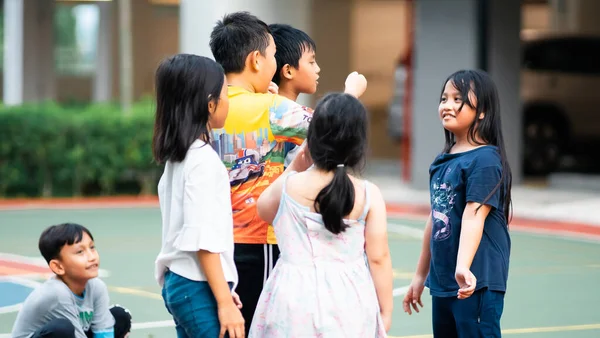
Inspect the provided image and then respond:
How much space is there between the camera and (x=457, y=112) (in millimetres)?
4453

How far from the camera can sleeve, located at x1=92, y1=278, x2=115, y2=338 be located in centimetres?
515

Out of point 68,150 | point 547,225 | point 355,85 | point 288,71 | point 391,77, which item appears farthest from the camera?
point 391,77

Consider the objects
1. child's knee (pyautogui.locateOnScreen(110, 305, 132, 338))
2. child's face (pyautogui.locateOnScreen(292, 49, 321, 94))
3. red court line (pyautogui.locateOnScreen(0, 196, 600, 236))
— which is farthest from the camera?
red court line (pyautogui.locateOnScreen(0, 196, 600, 236))

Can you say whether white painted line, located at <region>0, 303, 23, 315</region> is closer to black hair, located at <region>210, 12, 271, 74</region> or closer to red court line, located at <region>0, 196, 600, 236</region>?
black hair, located at <region>210, 12, 271, 74</region>

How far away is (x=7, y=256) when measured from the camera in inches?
414

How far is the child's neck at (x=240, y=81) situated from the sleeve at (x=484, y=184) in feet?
3.08

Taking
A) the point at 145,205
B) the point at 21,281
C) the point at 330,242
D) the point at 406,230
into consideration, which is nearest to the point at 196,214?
the point at 330,242

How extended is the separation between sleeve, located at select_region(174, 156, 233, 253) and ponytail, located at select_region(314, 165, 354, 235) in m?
0.34

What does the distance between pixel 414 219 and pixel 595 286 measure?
4.72 metres

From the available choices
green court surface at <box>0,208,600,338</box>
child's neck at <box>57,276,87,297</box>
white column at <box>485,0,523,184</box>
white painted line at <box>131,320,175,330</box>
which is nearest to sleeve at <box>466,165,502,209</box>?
child's neck at <box>57,276,87,297</box>

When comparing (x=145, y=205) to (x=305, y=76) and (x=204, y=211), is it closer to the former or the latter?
(x=305, y=76)

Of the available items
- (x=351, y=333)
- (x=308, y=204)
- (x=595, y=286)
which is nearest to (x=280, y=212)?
(x=308, y=204)

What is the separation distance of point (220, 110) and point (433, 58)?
1248 centimetres

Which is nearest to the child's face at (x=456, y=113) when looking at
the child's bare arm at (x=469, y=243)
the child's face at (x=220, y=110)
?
the child's bare arm at (x=469, y=243)
